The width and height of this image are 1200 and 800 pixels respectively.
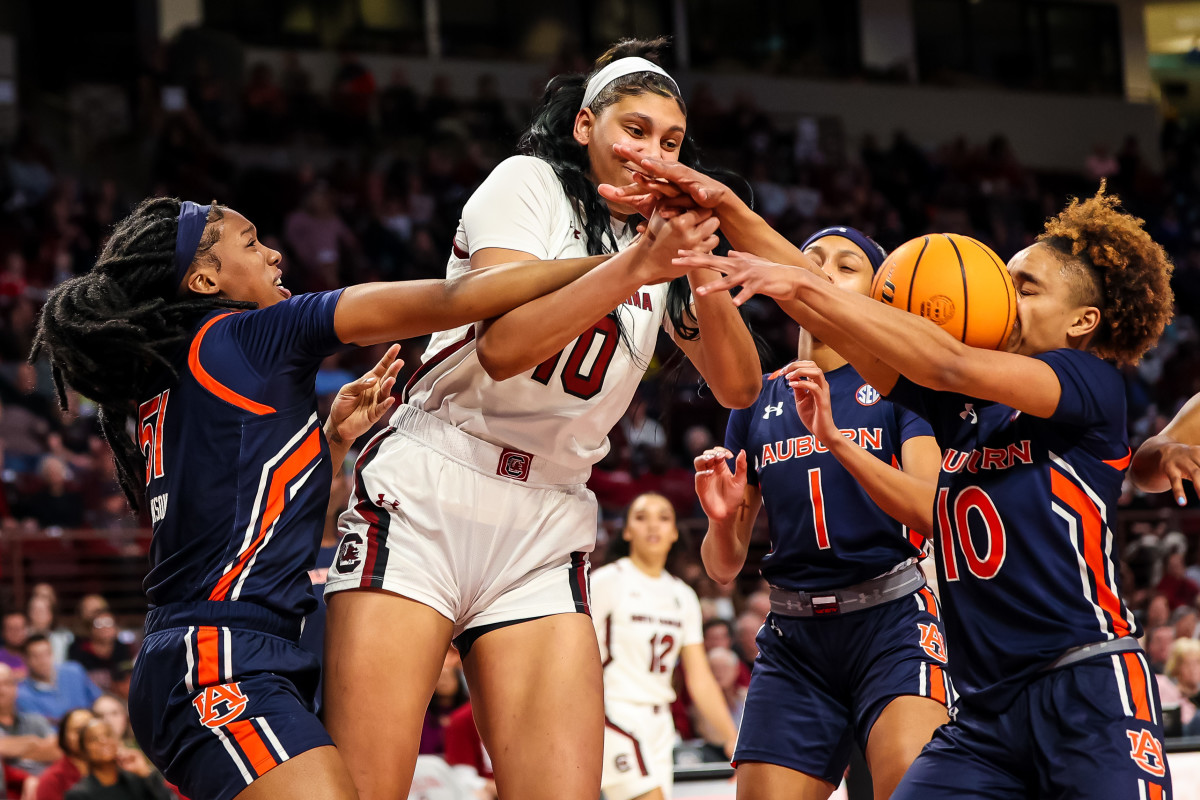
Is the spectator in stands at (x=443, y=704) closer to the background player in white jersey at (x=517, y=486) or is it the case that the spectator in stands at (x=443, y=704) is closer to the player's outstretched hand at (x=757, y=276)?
the background player in white jersey at (x=517, y=486)

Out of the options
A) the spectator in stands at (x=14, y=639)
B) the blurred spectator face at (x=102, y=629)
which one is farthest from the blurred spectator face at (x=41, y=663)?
the blurred spectator face at (x=102, y=629)

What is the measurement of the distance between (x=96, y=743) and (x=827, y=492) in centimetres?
470

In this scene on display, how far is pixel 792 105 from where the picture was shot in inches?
770

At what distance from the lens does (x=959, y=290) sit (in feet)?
11.0

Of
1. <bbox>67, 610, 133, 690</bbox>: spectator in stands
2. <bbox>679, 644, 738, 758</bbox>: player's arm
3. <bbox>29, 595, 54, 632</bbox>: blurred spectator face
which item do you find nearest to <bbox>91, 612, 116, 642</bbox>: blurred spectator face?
<bbox>67, 610, 133, 690</bbox>: spectator in stands

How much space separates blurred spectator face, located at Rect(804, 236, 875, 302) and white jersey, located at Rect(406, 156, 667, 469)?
36.9 inches

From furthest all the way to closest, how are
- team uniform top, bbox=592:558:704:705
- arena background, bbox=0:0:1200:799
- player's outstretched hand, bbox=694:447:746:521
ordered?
arena background, bbox=0:0:1200:799
team uniform top, bbox=592:558:704:705
player's outstretched hand, bbox=694:447:746:521

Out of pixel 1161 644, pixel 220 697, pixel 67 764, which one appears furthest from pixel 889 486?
pixel 1161 644

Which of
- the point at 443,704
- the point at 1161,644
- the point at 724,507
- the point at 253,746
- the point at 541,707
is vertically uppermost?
the point at 724,507

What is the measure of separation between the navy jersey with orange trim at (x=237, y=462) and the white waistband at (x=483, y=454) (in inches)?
16.3

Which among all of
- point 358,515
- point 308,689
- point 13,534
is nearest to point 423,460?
point 358,515

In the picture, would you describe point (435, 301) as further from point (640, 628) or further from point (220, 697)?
point (640, 628)

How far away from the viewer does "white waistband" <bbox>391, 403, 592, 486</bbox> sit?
3.50 metres

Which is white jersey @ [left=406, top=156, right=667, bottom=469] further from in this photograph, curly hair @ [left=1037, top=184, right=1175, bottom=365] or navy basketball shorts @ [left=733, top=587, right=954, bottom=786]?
curly hair @ [left=1037, top=184, right=1175, bottom=365]
